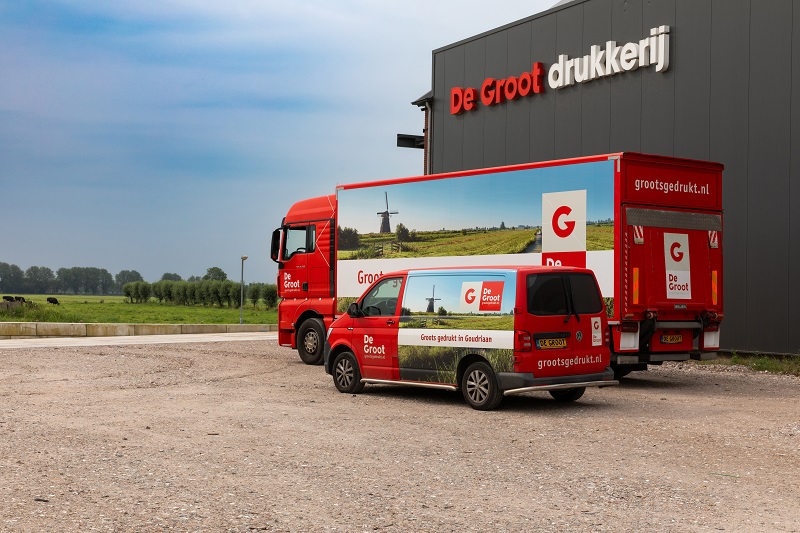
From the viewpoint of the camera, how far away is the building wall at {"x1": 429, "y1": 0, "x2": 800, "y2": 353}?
19.3 metres

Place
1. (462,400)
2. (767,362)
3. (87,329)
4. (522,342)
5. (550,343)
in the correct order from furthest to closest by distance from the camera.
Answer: (87,329)
(767,362)
(462,400)
(550,343)
(522,342)

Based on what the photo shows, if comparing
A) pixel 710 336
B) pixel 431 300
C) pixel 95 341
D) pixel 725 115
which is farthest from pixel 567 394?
pixel 95 341

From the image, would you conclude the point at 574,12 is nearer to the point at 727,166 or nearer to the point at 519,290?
the point at 727,166

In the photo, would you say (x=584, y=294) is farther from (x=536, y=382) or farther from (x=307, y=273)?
(x=307, y=273)

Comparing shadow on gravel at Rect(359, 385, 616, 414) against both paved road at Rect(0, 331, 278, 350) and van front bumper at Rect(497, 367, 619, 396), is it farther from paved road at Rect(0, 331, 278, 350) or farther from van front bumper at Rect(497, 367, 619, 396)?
paved road at Rect(0, 331, 278, 350)

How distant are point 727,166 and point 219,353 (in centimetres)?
1186

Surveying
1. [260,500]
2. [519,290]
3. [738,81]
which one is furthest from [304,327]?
[260,500]

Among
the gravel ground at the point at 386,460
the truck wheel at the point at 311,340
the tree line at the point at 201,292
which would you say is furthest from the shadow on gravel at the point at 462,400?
the tree line at the point at 201,292

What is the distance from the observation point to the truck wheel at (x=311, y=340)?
19547mm

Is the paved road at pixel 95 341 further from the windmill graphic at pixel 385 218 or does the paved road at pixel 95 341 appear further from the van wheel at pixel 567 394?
the van wheel at pixel 567 394

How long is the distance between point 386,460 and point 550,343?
4.16m

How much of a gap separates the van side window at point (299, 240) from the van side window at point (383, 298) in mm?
6632

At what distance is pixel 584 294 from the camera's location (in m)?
12.6

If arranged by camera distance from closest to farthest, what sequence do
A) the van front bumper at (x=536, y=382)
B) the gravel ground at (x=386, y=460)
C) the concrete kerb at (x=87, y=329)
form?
1. the gravel ground at (x=386, y=460)
2. the van front bumper at (x=536, y=382)
3. the concrete kerb at (x=87, y=329)
